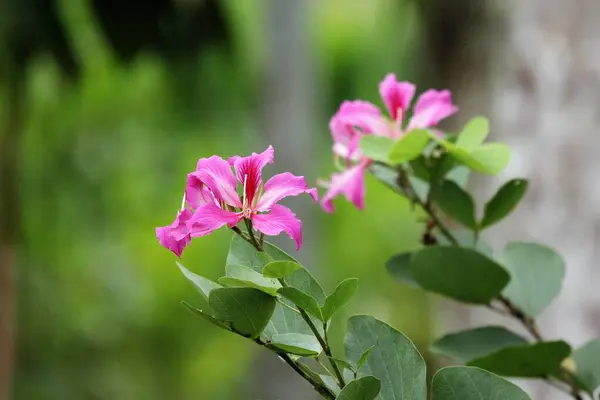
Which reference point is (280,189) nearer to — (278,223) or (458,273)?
(278,223)

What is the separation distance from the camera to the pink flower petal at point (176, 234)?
9.3 inches

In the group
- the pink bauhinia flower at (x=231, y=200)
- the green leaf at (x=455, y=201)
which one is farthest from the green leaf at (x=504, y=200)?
the pink bauhinia flower at (x=231, y=200)

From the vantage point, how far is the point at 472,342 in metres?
0.35

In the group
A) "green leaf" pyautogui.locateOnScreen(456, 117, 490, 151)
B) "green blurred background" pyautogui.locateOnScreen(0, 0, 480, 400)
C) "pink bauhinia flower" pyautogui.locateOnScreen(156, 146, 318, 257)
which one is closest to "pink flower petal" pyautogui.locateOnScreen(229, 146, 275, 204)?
"pink bauhinia flower" pyautogui.locateOnScreen(156, 146, 318, 257)

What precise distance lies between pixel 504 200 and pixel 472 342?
60 mm

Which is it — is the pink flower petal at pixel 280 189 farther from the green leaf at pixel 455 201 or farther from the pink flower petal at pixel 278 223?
the green leaf at pixel 455 201

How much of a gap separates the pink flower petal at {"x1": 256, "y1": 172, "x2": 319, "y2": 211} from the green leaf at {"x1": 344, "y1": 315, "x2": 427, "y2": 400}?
0.13 ft

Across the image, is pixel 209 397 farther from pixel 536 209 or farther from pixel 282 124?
pixel 536 209

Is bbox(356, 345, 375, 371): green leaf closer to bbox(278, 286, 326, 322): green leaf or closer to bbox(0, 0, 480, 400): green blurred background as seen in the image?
bbox(278, 286, 326, 322): green leaf

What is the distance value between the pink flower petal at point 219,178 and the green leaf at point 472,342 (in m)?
0.14

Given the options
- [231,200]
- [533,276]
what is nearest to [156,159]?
[533,276]

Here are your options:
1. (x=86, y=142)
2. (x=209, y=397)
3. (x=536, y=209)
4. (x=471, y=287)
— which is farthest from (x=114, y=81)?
(x=471, y=287)

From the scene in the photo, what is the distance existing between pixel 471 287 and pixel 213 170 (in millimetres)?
140

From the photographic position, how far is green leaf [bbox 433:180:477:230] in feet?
1.12
